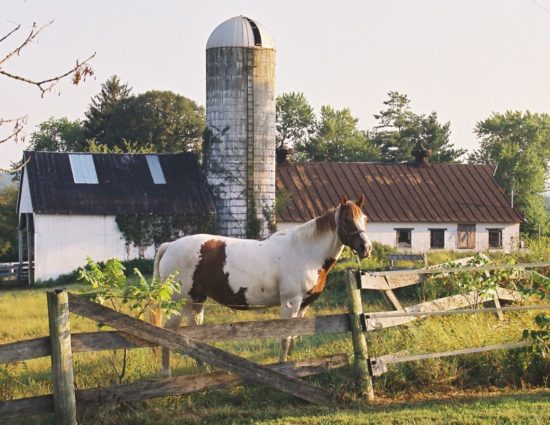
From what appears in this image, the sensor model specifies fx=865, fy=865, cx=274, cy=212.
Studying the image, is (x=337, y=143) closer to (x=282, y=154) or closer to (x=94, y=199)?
(x=282, y=154)

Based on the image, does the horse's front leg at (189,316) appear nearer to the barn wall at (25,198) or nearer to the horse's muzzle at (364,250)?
the horse's muzzle at (364,250)

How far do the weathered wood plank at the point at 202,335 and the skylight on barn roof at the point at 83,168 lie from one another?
27686 mm

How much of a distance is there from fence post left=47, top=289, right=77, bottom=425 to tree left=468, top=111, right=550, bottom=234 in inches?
2002

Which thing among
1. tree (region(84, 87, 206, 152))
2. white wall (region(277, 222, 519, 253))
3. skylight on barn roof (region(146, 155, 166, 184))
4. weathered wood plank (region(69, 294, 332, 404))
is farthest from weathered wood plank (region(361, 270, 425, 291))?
tree (region(84, 87, 206, 152))

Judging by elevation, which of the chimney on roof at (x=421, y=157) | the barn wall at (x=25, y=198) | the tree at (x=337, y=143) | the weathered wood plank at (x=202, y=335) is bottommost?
the weathered wood plank at (x=202, y=335)

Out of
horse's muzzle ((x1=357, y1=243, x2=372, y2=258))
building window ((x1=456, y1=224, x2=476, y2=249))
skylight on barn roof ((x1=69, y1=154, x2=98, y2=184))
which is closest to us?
horse's muzzle ((x1=357, y1=243, x2=372, y2=258))

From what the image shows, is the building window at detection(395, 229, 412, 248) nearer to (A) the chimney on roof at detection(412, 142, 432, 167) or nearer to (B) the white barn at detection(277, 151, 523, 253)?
(B) the white barn at detection(277, 151, 523, 253)

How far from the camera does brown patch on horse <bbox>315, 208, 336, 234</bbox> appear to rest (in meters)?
10.8

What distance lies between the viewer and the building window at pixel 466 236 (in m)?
42.4

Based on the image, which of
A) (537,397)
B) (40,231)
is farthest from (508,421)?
(40,231)

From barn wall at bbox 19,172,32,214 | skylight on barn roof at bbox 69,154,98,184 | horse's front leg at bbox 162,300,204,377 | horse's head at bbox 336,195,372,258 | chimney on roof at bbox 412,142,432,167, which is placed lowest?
horse's front leg at bbox 162,300,204,377

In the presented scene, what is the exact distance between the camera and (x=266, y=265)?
432 inches

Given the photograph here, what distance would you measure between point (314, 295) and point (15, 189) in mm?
48396

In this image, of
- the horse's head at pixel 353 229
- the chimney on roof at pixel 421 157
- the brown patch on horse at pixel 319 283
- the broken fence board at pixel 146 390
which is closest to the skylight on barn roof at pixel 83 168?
the chimney on roof at pixel 421 157
